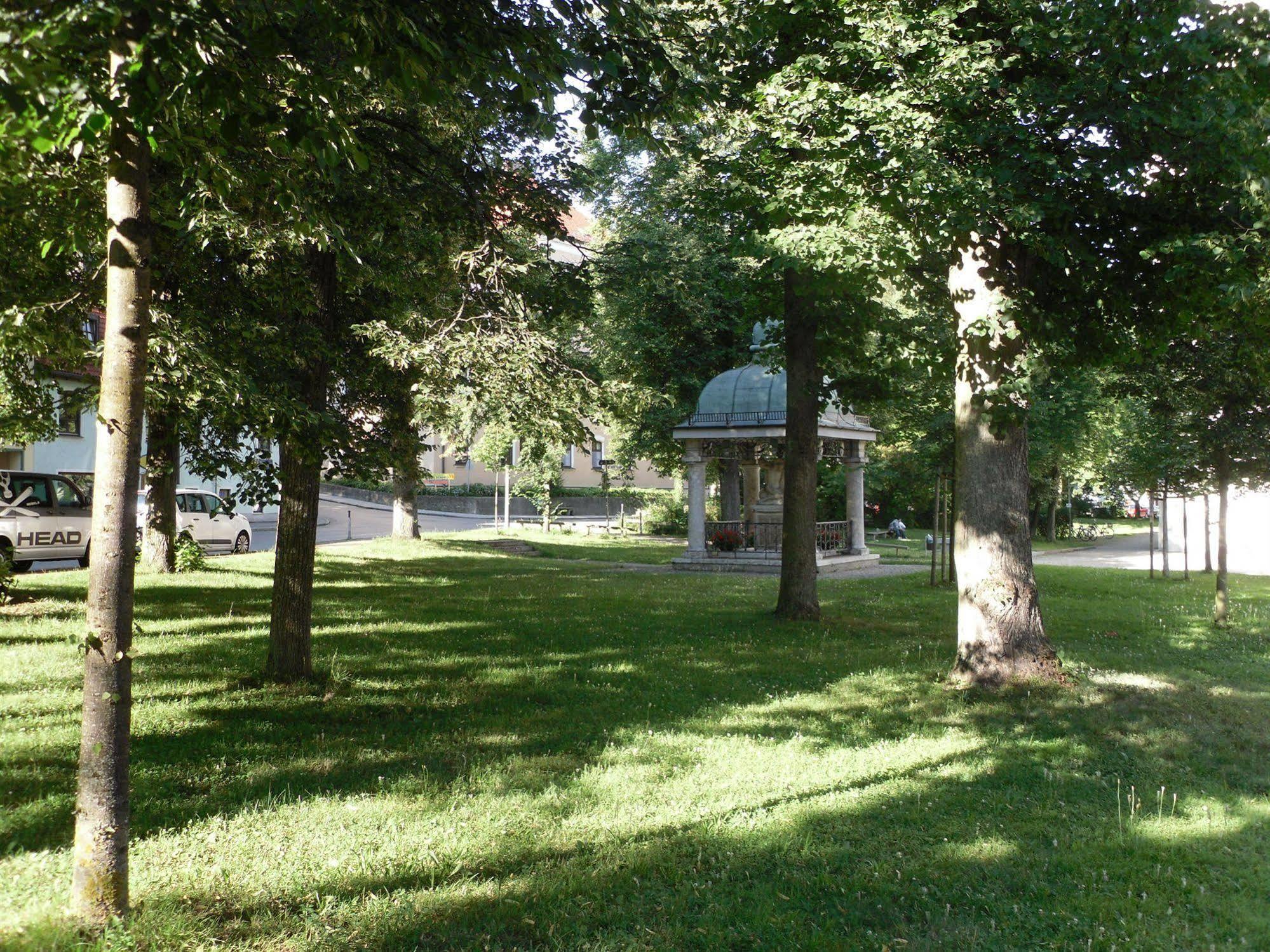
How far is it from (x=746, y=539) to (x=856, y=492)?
3.80 meters

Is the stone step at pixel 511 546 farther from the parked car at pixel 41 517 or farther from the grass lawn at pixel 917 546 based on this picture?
the parked car at pixel 41 517

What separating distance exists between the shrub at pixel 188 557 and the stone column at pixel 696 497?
1172cm

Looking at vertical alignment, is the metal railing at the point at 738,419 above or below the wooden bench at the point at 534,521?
above

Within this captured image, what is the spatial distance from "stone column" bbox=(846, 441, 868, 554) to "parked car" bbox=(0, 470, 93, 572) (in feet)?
60.1

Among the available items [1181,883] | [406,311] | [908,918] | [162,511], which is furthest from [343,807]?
[162,511]

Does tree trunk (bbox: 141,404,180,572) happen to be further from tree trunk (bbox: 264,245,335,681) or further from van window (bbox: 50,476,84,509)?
tree trunk (bbox: 264,245,335,681)

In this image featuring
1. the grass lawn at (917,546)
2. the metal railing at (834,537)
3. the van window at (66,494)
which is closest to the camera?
the van window at (66,494)

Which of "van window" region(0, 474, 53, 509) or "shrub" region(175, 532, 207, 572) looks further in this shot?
"van window" region(0, 474, 53, 509)

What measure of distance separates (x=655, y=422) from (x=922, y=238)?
790 inches

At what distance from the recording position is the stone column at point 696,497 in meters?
24.8

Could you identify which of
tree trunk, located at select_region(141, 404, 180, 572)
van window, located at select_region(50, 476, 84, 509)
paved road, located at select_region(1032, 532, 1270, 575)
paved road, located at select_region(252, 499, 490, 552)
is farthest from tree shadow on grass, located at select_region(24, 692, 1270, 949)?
paved road, located at select_region(252, 499, 490, 552)

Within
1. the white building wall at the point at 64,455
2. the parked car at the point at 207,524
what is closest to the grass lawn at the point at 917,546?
the parked car at the point at 207,524

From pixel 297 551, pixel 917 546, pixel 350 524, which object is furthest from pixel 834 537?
pixel 297 551

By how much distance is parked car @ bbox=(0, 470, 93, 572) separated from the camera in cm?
1750
